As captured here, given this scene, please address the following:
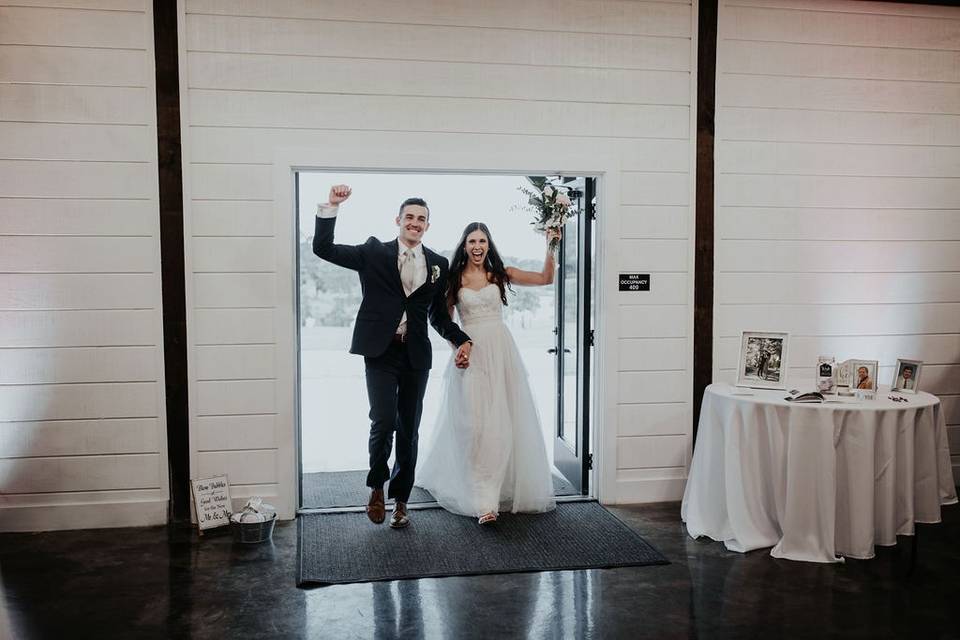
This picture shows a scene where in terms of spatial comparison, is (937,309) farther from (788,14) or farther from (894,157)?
(788,14)

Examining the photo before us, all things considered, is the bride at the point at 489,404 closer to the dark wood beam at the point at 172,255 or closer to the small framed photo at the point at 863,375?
the dark wood beam at the point at 172,255

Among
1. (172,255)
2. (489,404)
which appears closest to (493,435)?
(489,404)

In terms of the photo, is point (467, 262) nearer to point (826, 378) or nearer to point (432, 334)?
point (826, 378)

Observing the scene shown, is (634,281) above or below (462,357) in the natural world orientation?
above

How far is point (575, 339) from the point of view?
502 centimetres

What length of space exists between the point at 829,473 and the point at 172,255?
3.50 metres

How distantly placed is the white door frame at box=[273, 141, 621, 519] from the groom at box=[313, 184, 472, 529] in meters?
→ 0.32

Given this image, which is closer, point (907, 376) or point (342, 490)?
point (907, 376)

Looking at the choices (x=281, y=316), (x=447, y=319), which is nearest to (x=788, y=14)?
(x=447, y=319)

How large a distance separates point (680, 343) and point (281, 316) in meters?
2.35

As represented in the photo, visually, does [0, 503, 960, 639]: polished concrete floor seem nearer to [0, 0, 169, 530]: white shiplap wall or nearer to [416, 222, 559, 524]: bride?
[0, 0, 169, 530]: white shiplap wall

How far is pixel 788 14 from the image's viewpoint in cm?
465

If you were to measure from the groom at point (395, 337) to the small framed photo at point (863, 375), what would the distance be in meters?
1.99

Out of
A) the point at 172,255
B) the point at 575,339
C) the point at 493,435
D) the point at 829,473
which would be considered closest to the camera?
the point at 829,473
